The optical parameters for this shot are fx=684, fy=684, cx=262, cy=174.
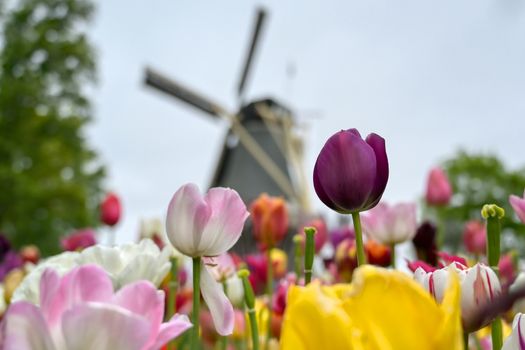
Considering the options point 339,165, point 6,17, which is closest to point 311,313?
point 339,165

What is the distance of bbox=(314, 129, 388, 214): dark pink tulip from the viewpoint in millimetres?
615

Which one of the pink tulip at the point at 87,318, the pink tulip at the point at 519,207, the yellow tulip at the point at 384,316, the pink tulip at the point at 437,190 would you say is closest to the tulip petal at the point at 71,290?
the pink tulip at the point at 87,318

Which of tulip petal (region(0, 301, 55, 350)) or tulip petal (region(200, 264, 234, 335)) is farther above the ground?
tulip petal (region(0, 301, 55, 350))

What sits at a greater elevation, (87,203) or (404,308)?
(404,308)

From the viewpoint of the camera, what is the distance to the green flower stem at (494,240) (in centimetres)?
61

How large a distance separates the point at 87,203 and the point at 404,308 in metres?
18.2

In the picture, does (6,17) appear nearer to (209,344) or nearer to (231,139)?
(231,139)

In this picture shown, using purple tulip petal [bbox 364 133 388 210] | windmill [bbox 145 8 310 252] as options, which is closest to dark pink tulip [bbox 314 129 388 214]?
purple tulip petal [bbox 364 133 388 210]

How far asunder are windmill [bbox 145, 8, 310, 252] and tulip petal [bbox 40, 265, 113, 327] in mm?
10889

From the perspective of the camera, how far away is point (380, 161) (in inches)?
24.9

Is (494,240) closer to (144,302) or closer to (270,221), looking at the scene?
(144,302)

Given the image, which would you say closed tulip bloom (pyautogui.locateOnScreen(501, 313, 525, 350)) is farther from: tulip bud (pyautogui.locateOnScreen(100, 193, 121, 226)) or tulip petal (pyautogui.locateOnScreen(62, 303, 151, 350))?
tulip bud (pyautogui.locateOnScreen(100, 193, 121, 226))

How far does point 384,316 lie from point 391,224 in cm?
90

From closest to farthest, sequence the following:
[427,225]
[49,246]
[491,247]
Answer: [491,247] → [427,225] → [49,246]
